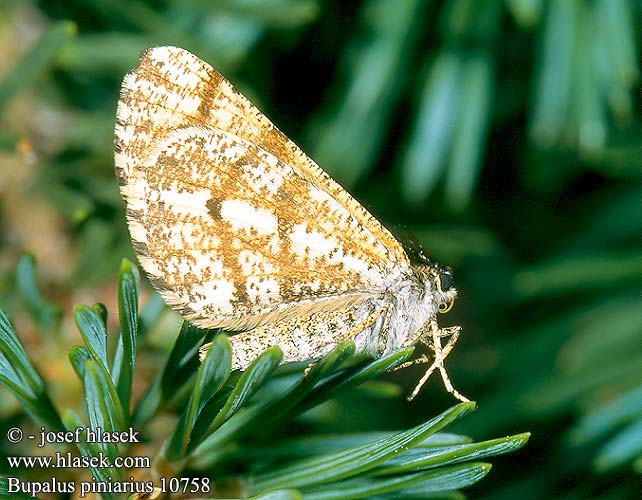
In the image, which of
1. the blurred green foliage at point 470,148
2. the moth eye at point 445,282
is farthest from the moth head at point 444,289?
the blurred green foliage at point 470,148

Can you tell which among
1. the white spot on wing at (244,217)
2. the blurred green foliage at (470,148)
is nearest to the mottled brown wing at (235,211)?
the white spot on wing at (244,217)

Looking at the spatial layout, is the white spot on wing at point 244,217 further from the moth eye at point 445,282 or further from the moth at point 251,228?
A: the moth eye at point 445,282

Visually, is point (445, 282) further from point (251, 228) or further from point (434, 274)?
point (251, 228)

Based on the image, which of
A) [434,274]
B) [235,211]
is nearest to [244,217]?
[235,211]

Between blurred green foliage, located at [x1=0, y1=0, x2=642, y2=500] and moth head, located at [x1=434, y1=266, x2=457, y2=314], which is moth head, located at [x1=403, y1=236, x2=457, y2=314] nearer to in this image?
moth head, located at [x1=434, y1=266, x2=457, y2=314]

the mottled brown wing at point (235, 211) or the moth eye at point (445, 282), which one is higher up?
the mottled brown wing at point (235, 211)

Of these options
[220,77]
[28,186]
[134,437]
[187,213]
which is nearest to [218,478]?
[134,437]

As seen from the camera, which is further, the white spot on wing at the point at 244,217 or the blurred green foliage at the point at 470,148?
the blurred green foliage at the point at 470,148

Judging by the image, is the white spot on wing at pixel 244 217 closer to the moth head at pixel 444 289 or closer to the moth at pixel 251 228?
the moth at pixel 251 228
